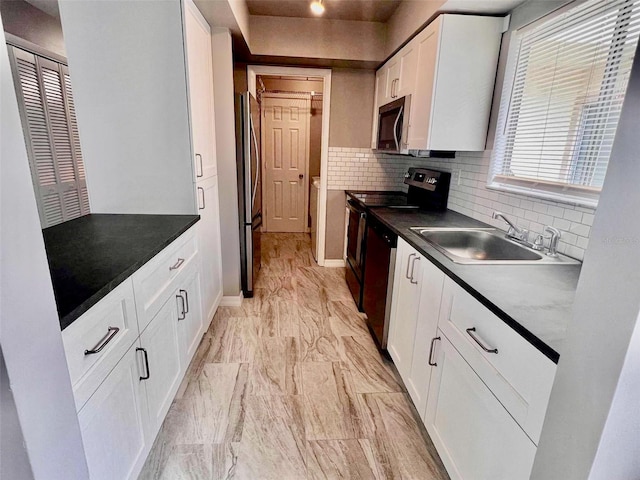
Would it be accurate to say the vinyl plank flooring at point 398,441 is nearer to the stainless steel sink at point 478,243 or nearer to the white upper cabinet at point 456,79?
the stainless steel sink at point 478,243

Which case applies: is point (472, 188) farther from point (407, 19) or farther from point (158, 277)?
point (158, 277)

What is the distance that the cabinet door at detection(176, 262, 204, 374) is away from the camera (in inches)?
68.9

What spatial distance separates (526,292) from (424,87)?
1.63 metres

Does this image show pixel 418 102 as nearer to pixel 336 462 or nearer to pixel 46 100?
pixel 336 462

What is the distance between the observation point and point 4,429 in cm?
48

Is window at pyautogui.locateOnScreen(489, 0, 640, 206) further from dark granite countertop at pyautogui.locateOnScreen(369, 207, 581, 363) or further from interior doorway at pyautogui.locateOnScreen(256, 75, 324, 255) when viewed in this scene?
interior doorway at pyautogui.locateOnScreen(256, 75, 324, 255)

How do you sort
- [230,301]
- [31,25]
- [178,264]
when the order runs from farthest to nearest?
[230,301] < [31,25] < [178,264]

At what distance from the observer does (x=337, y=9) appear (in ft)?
9.14

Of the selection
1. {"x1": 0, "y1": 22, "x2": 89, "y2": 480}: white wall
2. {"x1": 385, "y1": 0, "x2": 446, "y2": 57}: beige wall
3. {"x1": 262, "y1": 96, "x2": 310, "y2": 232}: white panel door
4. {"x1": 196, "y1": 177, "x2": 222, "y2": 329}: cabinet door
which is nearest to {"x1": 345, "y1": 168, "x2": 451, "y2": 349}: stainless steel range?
{"x1": 385, "y1": 0, "x2": 446, "y2": 57}: beige wall

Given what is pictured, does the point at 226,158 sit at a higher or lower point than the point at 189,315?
higher

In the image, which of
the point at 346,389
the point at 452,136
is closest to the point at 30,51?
Answer: the point at 452,136

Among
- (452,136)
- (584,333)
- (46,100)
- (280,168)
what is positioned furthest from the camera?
(280,168)

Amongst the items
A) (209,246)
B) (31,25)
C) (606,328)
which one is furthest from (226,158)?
(606,328)

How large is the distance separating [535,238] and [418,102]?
3.99 feet
